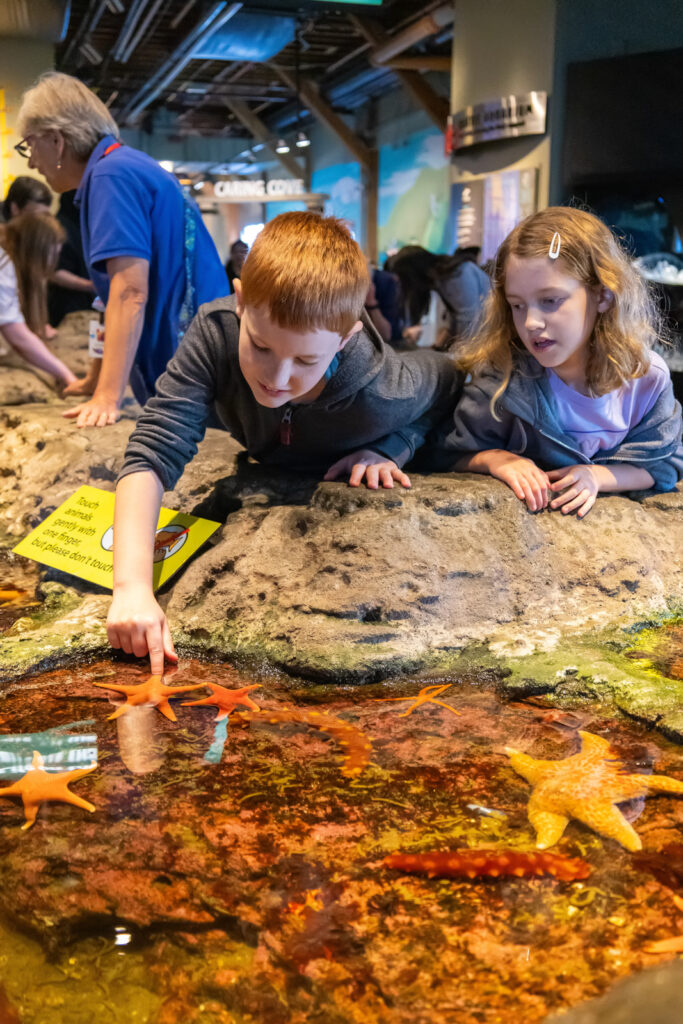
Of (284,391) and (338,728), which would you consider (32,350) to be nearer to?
(284,391)

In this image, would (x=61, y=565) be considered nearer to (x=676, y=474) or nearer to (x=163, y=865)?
(x=163, y=865)

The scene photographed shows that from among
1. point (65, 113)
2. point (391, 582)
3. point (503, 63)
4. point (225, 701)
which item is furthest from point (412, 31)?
point (225, 701)

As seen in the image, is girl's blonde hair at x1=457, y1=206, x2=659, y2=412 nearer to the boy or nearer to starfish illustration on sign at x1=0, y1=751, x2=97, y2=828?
the boy

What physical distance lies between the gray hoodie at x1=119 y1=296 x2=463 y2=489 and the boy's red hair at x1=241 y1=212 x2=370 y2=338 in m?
0.27

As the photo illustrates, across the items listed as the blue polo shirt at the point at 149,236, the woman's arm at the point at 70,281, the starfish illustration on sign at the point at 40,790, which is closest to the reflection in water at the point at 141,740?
the starfish illustration on sign at the point at 40,790

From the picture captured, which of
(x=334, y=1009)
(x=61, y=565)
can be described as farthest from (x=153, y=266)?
(x=334, y=1009)

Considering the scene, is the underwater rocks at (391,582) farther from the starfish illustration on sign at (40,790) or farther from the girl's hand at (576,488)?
the starfish illustration on sign at (40,790)

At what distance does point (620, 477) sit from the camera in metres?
2.54

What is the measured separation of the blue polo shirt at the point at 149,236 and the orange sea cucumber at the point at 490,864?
2461 mm

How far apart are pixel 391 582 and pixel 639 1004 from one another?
1314 millimetres

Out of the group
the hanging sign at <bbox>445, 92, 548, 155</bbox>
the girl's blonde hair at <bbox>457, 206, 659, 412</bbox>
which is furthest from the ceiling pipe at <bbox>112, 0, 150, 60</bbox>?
the girl's blonde hair at <bbox>457, 206, 659, 412</bbox>

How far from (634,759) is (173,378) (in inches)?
55.9

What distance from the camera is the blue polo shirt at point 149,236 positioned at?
3.08 metres

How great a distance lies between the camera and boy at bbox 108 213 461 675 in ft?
6.38
